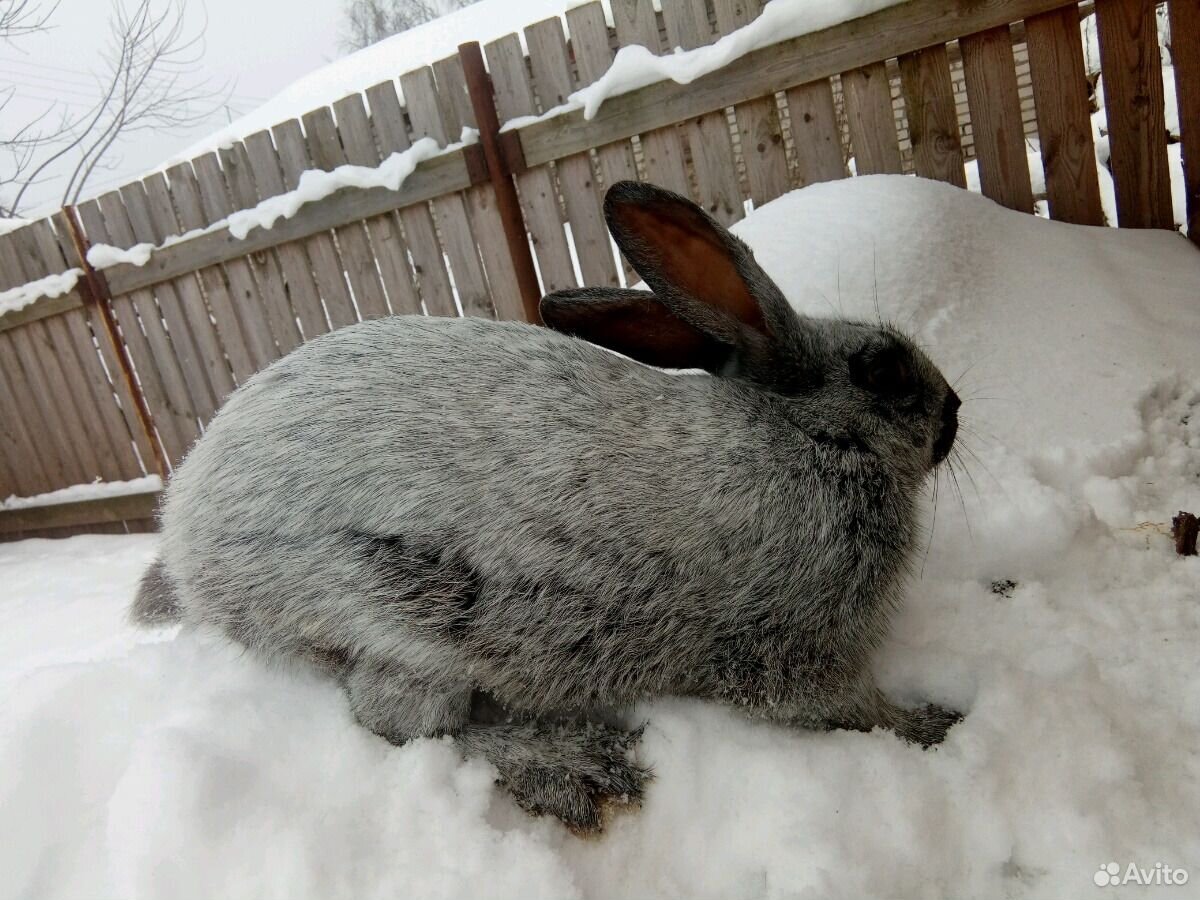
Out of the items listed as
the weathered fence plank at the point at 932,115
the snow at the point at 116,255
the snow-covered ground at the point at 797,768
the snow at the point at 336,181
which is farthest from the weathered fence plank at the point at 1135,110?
the snow at the point at 116,255

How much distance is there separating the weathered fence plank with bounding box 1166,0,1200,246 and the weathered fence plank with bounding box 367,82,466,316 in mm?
3261

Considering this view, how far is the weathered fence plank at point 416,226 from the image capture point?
3.96 metres

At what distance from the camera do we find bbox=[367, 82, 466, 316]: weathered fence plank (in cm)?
396

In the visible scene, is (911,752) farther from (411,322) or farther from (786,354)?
(411,322)

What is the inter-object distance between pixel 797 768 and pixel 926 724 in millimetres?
258

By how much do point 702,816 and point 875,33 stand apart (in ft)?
10.1

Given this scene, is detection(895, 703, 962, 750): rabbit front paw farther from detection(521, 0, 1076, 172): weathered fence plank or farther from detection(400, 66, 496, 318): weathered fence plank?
detection(400, 66, 496, 318): weathered fence plank

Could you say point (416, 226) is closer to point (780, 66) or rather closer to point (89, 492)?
point (780, 66)

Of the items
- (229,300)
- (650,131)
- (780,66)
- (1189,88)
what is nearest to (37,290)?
(229,300)

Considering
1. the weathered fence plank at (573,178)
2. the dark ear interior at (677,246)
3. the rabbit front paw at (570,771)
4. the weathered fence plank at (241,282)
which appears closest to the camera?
the rabbit front paw at (570,771)

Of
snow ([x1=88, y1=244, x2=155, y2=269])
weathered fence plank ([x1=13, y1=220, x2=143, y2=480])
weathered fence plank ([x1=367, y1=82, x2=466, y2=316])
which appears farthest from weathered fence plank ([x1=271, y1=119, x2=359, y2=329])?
weathered fence plank ([x1=13, y1=220, x2=143, y2=480])

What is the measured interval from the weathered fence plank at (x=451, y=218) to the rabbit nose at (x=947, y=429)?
119 inches

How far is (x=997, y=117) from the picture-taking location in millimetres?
3090

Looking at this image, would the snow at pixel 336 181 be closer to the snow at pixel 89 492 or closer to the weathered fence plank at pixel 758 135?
the weathered fence plank at pixel 758 135
